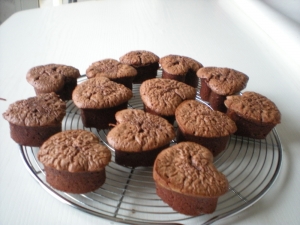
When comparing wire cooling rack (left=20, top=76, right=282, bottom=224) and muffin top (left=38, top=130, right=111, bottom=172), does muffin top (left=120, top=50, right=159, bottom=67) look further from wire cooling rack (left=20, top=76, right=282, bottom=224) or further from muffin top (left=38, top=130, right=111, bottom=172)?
muffin top (left=38, top=130, right=111, bottom=172)

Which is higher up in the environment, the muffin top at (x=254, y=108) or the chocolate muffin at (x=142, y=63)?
the muffin top at (x=254, y=108)

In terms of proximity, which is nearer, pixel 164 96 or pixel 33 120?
pixel 33 120

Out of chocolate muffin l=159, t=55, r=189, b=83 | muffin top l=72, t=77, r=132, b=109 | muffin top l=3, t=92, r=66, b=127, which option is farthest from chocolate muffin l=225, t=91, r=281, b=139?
muffin top l=3, t=92, r=66, b=127

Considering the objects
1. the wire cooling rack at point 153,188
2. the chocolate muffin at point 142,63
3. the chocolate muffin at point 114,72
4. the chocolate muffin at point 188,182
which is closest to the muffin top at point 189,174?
the chocolate muffin at point 188,182

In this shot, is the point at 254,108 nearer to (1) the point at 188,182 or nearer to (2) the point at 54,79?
(1) the point at 188,182

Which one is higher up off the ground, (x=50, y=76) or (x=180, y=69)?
(x=180, y=69)

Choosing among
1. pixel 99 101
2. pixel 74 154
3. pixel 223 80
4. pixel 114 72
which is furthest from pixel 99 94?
pixel 223 80

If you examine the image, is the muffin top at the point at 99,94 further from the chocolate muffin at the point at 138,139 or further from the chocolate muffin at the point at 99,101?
the chocolate muffin at the point at 138,139
